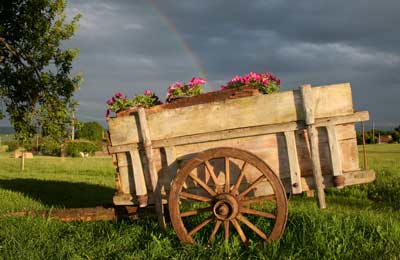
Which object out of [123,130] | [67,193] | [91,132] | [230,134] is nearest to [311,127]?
[230,134]

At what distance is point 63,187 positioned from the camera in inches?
438

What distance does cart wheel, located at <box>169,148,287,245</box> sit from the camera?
4.16m

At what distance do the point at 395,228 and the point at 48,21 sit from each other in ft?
28.9

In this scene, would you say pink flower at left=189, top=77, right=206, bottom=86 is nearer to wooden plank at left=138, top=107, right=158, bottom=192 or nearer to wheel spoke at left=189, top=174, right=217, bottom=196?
wooden plank at left=138, top=107, right=158, bottom=192

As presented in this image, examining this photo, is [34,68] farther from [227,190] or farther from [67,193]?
[227,190]

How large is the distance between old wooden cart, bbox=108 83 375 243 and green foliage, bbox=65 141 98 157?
37.6 meters

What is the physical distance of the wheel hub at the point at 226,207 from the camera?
4215mm

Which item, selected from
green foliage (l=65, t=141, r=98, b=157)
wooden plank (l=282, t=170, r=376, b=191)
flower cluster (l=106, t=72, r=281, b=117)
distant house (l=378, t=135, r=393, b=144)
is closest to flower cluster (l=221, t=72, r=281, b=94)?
flower cluster (l=106, t=72, r=281, b=117)

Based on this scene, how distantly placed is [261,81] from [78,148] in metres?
37.8

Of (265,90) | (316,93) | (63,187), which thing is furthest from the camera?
(63,187)

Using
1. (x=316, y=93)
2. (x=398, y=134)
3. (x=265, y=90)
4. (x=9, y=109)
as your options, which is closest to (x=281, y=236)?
(x=316, y=93)

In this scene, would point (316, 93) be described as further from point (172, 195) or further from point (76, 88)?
point (76, 88)

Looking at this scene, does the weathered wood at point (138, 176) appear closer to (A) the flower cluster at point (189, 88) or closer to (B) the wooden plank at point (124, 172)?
(B) the wooden plank at point (124, 172)

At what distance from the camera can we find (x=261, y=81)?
6043mm
